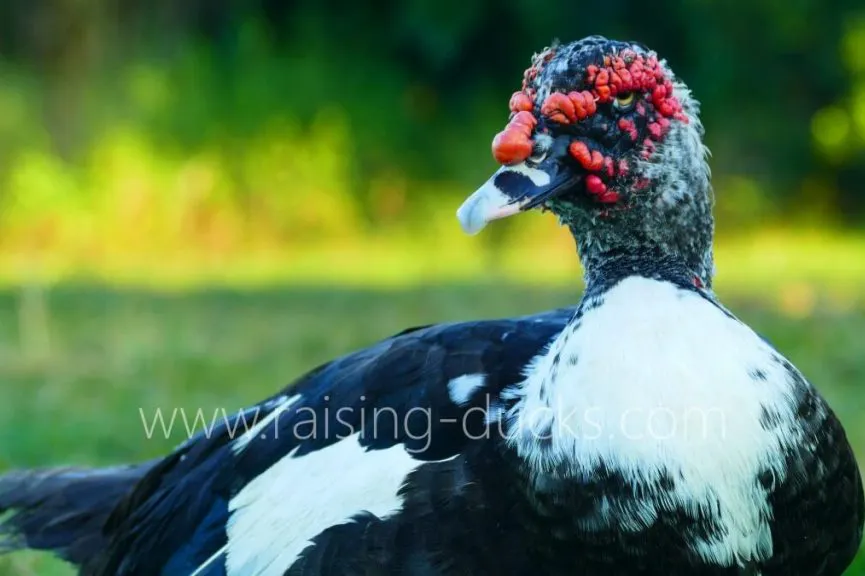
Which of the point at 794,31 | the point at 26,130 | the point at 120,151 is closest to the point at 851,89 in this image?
the point at 794,31

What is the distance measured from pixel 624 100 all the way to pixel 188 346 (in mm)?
4778

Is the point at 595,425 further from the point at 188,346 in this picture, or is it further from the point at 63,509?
the point at 188,346

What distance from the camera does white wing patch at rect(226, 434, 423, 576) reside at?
2.21 meters

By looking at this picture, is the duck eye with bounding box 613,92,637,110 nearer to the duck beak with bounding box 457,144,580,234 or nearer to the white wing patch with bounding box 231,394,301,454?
the duck beak with bounding box 457,144,580,234

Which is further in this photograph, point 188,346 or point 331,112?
point 331,112

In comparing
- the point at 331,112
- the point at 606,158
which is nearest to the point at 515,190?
the point at 606,158

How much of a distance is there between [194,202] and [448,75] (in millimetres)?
2997

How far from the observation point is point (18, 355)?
21.4 ft

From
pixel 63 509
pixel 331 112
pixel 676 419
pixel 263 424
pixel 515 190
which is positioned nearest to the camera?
pixel 676 419

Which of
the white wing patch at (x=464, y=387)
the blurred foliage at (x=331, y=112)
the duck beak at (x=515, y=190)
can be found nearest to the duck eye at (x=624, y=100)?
the duck beak at (x=515, y=190)

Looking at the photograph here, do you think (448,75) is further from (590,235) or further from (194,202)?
(590,235)

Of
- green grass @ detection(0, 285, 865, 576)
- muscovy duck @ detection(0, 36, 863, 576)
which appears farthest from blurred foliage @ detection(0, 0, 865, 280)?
muscovy duck @ detection(0, 36, 863, 576)

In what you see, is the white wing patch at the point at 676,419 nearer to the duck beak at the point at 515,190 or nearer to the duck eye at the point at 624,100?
the duck beak at the point at 515,190

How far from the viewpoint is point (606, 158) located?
2.12 meters
